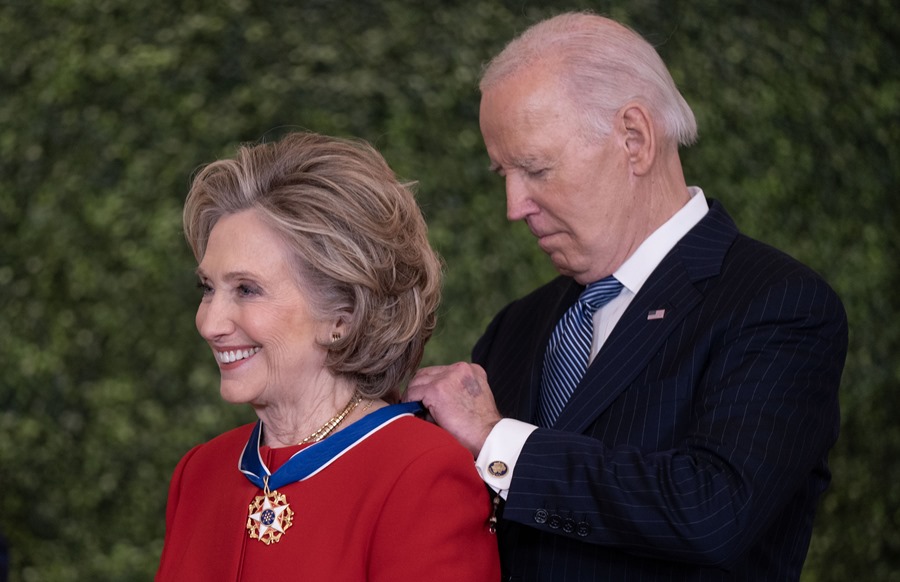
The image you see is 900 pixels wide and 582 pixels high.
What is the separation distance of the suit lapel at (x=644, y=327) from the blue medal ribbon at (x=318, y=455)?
0.46 m

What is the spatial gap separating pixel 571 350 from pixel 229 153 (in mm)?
2235

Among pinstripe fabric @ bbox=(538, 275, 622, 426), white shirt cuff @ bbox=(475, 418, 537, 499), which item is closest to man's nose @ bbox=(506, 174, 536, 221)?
pinstripe fabric @ bbox=(538, 275, 622, 426)

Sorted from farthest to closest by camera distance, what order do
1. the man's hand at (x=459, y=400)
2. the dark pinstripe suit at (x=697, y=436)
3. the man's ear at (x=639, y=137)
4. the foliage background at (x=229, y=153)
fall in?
the foliage background at (x=229, y=153)
the man's ear at (x=639, y=137)
the man's hand at (x=459, y=400)
the dark pinstripe suit at (x=697, y=436)

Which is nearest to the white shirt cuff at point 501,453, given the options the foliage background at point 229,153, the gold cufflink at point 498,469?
the gold cufflink at point 498,469

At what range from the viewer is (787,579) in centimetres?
262

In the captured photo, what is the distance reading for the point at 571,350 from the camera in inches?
111

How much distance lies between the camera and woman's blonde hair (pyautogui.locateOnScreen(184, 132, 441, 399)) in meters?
2.25

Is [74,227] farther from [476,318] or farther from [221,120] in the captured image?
[476,318]

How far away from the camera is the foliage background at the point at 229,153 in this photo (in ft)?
15.1

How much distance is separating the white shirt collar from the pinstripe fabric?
0.13 feet

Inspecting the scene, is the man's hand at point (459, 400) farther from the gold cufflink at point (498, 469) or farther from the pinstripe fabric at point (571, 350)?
the pinstripe fabric at point (571, 350)

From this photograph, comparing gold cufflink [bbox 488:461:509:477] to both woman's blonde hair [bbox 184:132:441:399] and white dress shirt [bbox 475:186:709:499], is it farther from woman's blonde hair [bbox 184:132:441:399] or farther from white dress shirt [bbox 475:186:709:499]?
white dress shirt [bbox 475:186:709:499]

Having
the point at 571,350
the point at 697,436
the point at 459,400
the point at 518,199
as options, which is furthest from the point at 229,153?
the point at 697,436

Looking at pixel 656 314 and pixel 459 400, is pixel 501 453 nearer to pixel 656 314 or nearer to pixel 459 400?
pixel 459 400
